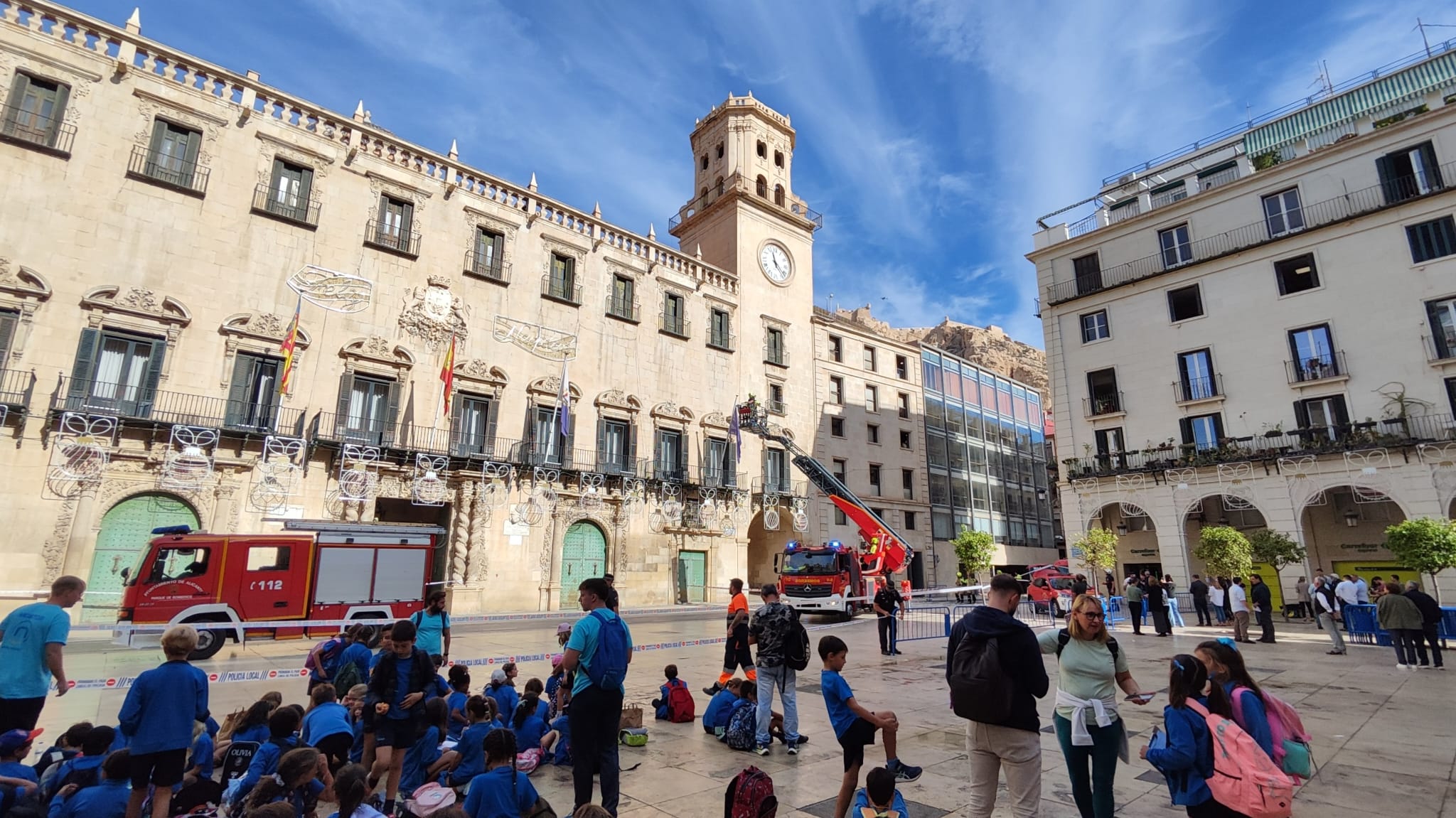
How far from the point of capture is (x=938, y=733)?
7.27 m

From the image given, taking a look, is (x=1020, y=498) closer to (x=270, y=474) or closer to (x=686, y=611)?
(x=686, y=611)

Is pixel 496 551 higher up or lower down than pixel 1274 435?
lower down

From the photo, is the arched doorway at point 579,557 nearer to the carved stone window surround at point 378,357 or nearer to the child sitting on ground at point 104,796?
the carved stone window surround at point 378,357

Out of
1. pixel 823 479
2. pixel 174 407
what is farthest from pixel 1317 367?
pixel 174 407

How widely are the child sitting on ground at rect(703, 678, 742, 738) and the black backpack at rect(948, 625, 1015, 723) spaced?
12.0 ft

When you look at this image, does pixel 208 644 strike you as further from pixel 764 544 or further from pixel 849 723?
pixel 764 544

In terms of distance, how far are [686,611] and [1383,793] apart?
848 inches

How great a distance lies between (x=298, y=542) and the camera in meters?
14.6

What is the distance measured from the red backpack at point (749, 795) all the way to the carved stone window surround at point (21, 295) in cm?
2215

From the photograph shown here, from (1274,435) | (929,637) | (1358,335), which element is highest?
(1358,335)

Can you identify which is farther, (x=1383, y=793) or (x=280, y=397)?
(x=280, y=397)

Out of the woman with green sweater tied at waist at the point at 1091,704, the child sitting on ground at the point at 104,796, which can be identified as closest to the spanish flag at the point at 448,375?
the child sitting on ground at the point at 104,796

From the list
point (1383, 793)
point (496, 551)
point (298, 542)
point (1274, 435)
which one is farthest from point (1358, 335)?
point (298, 542)

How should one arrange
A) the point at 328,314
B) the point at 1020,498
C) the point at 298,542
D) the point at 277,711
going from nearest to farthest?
1. the point at 277,711
2. the point at 298,542
3. the point at 328,314
4. the point at 1020,498
